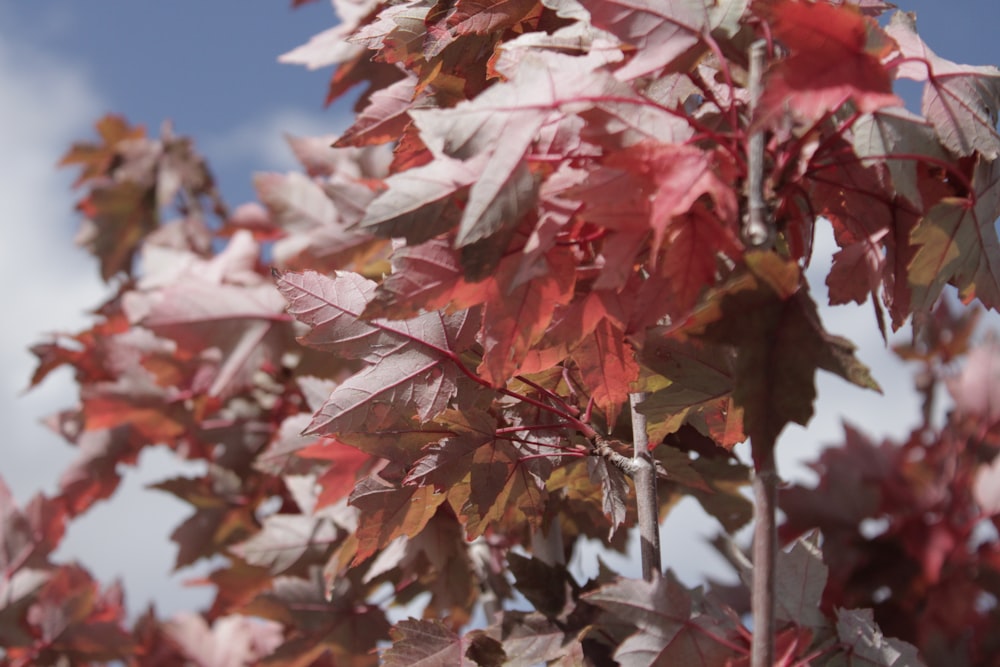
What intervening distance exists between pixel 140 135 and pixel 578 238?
201 centimetres

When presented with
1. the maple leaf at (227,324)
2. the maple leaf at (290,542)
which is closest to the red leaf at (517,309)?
the maple leaf at (290,542)

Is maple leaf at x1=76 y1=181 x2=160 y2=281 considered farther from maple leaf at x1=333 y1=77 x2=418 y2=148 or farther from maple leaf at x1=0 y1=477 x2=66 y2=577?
maple leaf at x1=333 y1=77 x2=418 y2=148

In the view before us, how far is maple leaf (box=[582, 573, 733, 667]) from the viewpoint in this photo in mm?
649

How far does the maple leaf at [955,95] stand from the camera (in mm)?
632

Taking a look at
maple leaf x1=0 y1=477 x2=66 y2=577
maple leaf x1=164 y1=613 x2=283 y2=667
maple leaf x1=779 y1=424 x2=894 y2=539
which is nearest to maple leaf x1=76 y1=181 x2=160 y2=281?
maple leaf x1=0 y1=477 x2=66 y2=577

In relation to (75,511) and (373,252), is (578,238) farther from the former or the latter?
(75,511)

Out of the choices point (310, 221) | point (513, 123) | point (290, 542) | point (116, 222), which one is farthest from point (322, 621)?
point (116, 222)

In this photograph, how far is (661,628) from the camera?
0.65 meters

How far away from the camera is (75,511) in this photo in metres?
1.65

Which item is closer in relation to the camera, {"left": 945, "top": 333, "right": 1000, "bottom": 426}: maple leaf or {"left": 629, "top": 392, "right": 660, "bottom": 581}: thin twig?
{"left": 629, "top": 392, "right": 660, "bottom": 581}: thin twig

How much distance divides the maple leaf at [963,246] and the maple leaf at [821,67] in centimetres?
11

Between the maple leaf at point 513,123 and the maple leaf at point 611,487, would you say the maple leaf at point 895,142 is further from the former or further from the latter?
the maple leaf at point 611,487

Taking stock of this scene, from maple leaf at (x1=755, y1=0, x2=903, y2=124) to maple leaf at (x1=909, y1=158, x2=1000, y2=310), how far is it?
0.35 feet

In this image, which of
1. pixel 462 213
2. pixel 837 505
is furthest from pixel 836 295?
pixel 837 505
